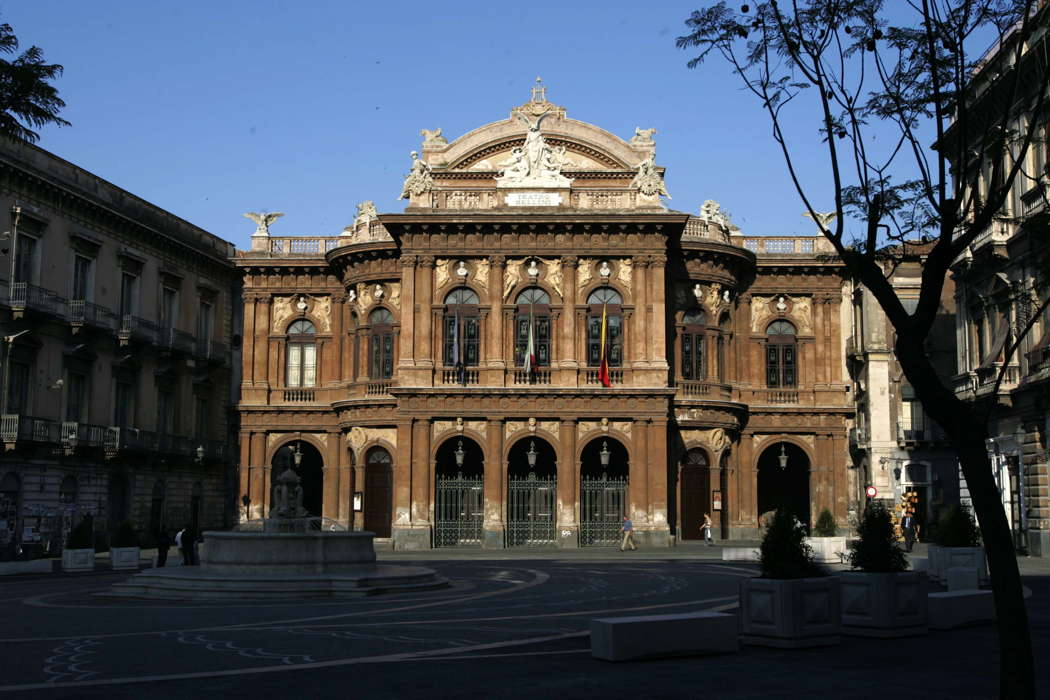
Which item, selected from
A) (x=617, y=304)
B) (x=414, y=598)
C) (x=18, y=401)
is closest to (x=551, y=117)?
(x=617, y=304)

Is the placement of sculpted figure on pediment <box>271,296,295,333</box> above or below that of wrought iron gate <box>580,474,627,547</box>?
above

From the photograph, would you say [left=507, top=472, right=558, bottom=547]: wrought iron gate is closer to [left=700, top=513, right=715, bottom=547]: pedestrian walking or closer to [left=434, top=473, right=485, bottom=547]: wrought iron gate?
[left=434, top=473, right=485, bottom=547]: wrought iron gate

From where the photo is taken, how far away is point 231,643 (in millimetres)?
15891

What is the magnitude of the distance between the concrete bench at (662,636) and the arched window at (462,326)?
30.8 meters

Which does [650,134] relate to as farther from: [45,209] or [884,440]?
[45,209]

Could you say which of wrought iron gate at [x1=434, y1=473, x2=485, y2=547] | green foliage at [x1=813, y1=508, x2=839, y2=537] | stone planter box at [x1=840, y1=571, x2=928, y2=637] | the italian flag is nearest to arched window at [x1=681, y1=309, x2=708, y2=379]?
the italian flag

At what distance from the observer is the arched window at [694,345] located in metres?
47.8

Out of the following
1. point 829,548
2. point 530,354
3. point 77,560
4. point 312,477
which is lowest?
point 77,560

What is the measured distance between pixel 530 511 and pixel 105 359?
659 inches

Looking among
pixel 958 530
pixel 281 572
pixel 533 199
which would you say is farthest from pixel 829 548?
pixel 533 199

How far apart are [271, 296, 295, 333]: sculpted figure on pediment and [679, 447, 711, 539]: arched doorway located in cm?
1863

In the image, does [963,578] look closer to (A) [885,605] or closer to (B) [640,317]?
(A) [885,605]

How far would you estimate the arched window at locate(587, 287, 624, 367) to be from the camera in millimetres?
44906

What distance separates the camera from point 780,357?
5159 centimetres
